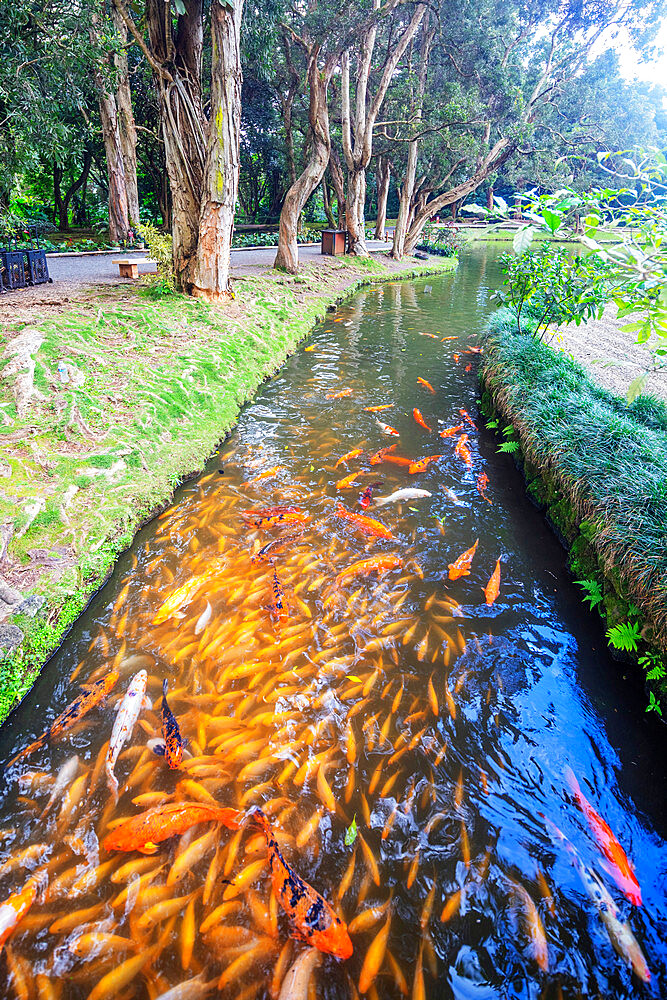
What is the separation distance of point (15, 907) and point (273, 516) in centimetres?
372

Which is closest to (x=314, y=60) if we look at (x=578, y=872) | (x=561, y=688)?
(x=561, y=688)

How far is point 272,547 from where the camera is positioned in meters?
5.13

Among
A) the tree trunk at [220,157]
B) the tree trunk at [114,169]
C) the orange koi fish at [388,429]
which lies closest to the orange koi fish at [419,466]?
the orange koi fish at [388,429]

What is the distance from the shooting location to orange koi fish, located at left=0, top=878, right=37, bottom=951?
240cm

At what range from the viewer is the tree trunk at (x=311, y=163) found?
1497cm

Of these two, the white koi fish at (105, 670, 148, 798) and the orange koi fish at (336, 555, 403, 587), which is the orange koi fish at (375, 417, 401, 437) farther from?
the white koi fish at (105, 670, 148, 798)

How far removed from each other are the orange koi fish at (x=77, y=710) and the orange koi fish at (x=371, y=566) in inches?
80.7

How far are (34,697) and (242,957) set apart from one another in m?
2.19

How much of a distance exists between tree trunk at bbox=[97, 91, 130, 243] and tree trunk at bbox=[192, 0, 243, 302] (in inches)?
282

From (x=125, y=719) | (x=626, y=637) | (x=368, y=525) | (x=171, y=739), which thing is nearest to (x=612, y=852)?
(x=626, y=637)

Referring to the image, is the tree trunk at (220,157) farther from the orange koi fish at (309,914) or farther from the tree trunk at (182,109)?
the orange koi fish at (309,914)

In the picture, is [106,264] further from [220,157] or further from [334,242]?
[334,242]

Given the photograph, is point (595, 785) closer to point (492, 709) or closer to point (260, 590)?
point (492, 709)

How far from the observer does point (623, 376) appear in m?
8.55
